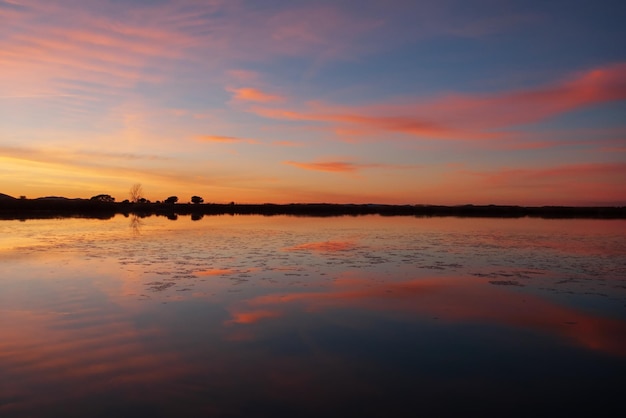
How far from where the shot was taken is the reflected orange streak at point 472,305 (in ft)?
31.6

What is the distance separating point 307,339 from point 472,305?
17.6ft

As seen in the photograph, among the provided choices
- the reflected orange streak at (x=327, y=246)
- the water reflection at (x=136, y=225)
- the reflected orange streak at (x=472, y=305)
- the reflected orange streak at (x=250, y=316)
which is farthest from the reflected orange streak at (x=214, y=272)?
the water reflection at (x=136, y=225)

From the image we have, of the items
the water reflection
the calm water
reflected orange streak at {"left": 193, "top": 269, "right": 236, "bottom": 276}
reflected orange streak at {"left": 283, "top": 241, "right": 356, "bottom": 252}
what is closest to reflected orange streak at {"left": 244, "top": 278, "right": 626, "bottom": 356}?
the calm water

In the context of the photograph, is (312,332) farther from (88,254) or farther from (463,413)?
(88,254)

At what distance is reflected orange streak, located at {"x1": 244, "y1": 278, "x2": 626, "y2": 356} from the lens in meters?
9.63

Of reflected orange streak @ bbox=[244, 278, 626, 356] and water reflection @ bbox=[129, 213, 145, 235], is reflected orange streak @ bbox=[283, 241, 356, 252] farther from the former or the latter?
water reflection @ bbox=[129, 213, 145, 235]

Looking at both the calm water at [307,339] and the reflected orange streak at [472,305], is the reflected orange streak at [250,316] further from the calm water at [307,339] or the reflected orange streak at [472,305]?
the reflected orange streak at [472,305]

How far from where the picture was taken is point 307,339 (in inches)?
352

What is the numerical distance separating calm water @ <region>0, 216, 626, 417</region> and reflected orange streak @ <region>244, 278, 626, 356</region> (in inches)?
2.6

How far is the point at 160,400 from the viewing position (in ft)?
19.9

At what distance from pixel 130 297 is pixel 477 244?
71.5ft

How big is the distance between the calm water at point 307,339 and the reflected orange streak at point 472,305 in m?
0.07

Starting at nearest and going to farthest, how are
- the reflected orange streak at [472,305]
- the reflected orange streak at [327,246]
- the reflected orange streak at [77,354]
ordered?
the reflected orange streak at [77,354] < the reflected orange streak at [472,305] < the reflected orange streak at [327,246]

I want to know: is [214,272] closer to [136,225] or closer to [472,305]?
[472,305]
